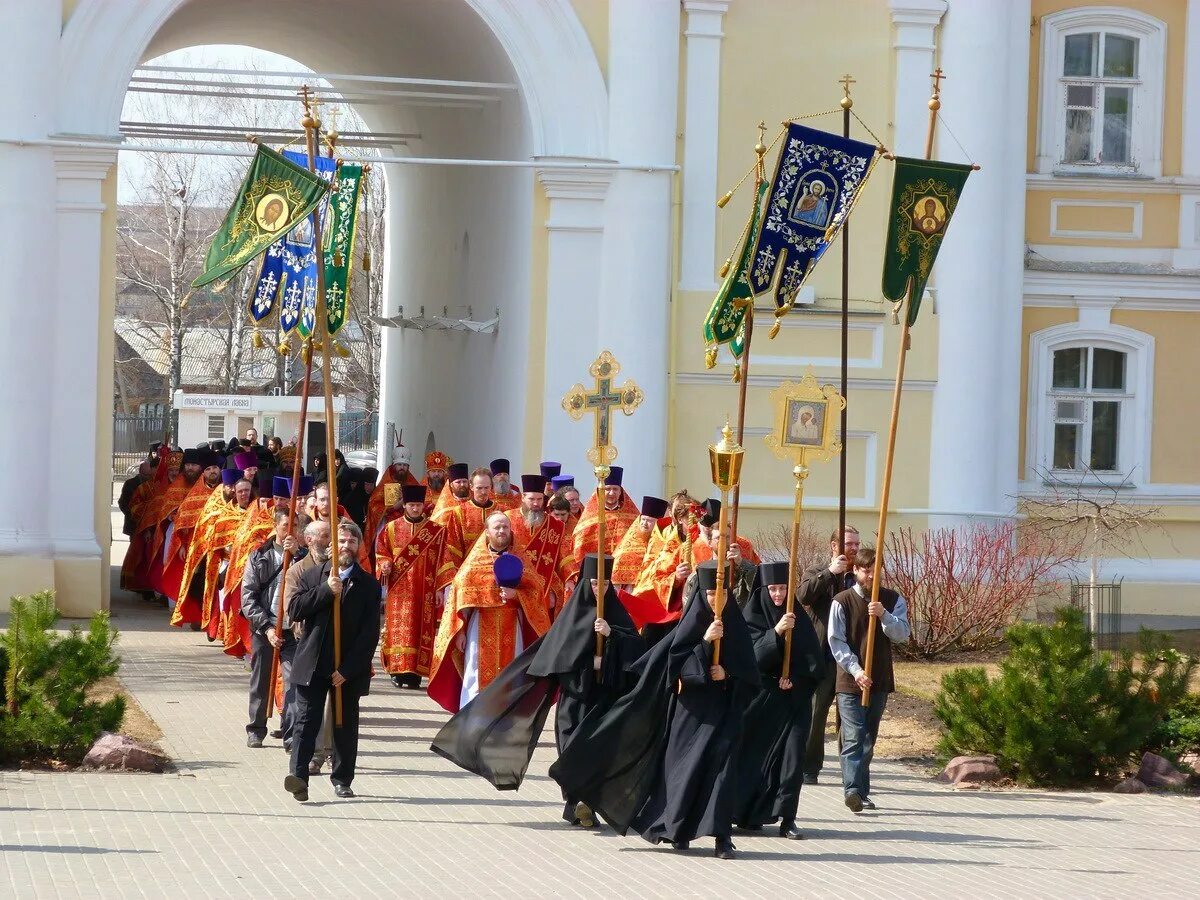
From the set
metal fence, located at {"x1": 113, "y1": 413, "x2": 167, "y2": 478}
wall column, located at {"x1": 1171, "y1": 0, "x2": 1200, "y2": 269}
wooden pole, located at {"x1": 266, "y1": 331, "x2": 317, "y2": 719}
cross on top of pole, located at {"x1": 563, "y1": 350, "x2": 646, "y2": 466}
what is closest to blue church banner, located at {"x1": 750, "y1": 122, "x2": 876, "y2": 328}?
cross on top of pole, located at {"x1": 563, "y1": 350, "x2": 646, "y2": 466}

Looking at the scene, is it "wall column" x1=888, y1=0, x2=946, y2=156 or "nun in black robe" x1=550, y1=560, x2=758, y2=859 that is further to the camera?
"wall column" x1=888, y1=0, x2=946, y2=156

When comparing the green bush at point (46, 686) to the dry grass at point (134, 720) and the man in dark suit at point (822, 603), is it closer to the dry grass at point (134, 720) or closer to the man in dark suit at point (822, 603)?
the dry grass at point (134, 720)

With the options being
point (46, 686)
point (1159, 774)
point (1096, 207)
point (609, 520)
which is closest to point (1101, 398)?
point (1096, 207)

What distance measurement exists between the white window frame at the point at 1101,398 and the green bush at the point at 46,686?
1169 centimetres

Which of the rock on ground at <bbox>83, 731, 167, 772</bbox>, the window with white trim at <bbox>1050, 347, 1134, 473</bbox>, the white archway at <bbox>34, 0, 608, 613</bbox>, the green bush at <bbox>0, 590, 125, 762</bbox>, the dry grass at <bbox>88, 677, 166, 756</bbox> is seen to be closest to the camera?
the green bush at <bbox>0, 590, 125, 762</bbox>

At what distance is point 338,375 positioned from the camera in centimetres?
5269

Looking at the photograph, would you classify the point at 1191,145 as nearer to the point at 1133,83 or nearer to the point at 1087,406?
the point at 1133,83

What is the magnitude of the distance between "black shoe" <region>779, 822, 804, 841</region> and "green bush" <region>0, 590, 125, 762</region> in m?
4.09

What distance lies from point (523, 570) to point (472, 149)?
1223cm

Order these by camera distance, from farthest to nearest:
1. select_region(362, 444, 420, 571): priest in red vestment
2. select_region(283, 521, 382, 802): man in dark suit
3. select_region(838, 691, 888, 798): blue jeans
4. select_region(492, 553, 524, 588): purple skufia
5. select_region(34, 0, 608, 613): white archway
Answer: select_region(362, 444, 420, 571): priest in red vestment < select_region(34, 0, 608, 613): white archway < select_region(492, 553, 524, 588): purple skufia < select_region(838, 691, 888, 798): blue jeans < select_region(283, 521, 382, 802): man in dark suit

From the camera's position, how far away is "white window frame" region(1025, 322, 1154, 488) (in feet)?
67.5

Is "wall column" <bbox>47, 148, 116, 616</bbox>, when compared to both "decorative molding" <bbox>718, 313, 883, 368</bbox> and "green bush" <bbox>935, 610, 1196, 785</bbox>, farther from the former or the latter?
"green bush" <bbox>935, 610, 1196, 785</bbox>

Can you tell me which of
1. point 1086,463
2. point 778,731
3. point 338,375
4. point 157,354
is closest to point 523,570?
point 778,731

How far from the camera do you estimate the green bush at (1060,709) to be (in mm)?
12195
